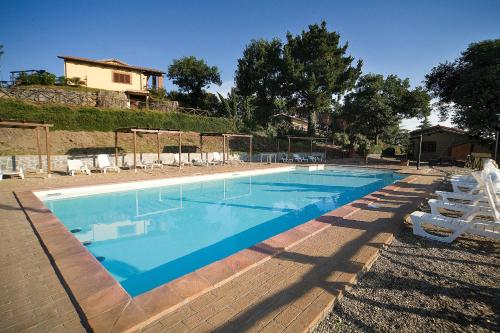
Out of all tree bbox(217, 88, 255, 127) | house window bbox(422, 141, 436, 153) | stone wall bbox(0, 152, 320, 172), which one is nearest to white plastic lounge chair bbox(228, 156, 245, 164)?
stone wall bbox(0, 152, 320, 172)

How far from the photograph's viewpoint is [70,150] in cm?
1517

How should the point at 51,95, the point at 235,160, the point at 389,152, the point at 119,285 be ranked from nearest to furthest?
the point at 119,285
the point at 51,95
the point at 235,160
the point at 389,152

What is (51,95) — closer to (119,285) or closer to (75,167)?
(75,167)

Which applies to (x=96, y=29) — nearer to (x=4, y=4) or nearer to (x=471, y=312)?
(x=4, y=4)

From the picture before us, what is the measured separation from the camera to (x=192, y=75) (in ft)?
109

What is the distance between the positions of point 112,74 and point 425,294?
28.8 metres

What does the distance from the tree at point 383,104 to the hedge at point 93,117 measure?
15.6 metres

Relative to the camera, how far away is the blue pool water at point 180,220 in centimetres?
491

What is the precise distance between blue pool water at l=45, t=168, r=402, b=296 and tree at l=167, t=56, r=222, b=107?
2432 cm

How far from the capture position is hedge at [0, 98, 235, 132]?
15.2 m

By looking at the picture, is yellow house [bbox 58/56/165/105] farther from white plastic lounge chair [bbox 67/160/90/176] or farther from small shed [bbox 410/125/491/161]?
small shed [bbox 410/125/491/161]

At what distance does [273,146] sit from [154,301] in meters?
24.3

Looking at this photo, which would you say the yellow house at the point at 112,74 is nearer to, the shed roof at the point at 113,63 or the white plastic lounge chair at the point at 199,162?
the shed roof at the point at 113,63

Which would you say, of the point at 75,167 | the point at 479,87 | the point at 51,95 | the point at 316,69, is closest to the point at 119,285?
the point at 75,167
